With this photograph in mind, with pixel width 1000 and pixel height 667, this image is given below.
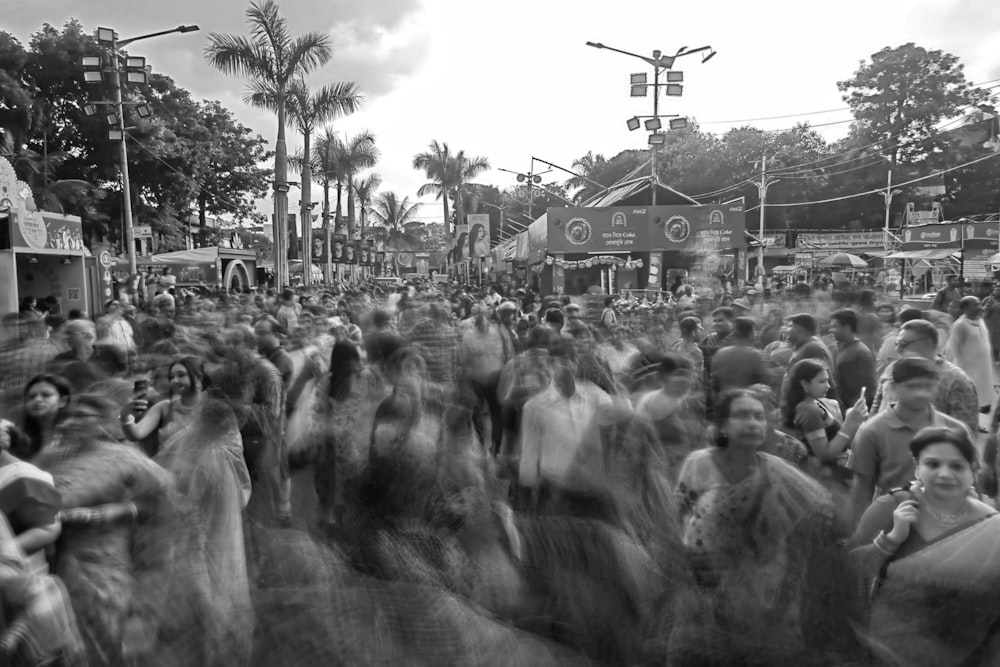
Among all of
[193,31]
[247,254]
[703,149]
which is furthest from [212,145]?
[703,149]

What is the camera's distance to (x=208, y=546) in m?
3.48

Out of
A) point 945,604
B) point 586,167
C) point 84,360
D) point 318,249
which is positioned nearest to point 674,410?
point 945,604

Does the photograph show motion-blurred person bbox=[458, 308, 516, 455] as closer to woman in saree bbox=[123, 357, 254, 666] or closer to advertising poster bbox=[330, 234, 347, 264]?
woman in saree bbox=[123, 357, 254, 666]

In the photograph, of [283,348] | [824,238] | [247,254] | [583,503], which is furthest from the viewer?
[824,238]

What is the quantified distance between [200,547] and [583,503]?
1.84 meters

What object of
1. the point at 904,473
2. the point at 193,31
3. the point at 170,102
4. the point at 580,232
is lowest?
the point at 904,473

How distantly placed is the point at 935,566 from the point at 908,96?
60275 mm

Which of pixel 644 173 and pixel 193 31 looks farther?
pixel 644 173

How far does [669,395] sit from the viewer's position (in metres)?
4.61

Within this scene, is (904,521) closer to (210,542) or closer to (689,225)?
(210,542)

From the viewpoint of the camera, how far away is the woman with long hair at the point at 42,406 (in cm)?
434

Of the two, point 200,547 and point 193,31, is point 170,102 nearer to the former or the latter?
point 193,31

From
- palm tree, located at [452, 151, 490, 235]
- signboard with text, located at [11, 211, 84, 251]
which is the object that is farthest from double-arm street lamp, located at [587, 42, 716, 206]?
palm tree, located at [452, 151, 490, 235]

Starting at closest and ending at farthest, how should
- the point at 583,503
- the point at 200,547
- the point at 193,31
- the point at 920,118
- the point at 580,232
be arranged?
the point at 200,547 < the point at 583,503 < the point at 193,31 < the point at 580,232 < the point at 920,118
